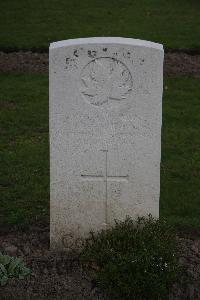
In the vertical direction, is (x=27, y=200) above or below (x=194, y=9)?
below

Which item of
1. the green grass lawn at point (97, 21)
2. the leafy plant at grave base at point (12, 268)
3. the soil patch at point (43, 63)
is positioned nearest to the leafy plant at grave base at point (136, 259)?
the leafy plant at grave base at point (12, 268)

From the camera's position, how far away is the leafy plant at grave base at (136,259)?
4.67m

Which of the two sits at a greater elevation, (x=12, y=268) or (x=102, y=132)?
(x=102, y=132)

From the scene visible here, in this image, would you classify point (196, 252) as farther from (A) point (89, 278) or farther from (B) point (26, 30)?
(B) point (26, 30)

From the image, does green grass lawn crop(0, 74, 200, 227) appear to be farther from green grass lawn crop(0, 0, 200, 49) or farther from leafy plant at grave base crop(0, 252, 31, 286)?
green grass lawn crop(0, 0, 200, 49)

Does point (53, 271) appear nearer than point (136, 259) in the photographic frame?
No

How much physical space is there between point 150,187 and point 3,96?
539 centimetres

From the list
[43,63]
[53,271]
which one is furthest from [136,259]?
[43,63]

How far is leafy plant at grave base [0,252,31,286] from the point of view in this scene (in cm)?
475

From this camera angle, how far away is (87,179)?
523 centimetres

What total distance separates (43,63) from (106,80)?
7.00m

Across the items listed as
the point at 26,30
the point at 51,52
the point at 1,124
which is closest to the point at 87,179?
the point at 51,52

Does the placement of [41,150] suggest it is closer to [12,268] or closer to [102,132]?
[102,132]

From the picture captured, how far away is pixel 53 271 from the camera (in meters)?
5.05
